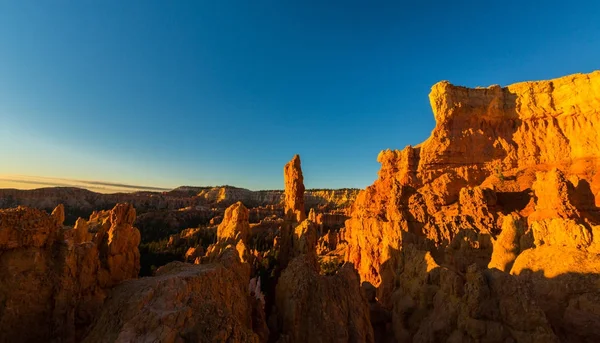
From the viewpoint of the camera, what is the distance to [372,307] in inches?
615

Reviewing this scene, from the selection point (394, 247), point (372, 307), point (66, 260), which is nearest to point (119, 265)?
point (66, 260)

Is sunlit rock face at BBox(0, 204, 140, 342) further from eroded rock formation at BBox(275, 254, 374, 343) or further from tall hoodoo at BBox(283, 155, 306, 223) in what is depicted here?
tall hoodoo at BBox(283, 155, 306, 223)

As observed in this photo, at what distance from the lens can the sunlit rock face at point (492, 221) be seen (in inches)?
365

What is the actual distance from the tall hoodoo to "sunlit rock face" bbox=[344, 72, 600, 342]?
7557 mm

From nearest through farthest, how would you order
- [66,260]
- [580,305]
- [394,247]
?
Answer: 1. [66,260]
2. [580,305]
3. [394,247]

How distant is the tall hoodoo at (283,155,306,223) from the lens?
24984 mm

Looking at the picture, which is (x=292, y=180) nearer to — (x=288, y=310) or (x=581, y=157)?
(x=288, y=310)

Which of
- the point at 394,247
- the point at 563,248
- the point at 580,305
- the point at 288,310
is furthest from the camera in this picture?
the point at 394,247

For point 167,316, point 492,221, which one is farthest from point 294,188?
point 167,316

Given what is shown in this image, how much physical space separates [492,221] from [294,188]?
1778 centimetres

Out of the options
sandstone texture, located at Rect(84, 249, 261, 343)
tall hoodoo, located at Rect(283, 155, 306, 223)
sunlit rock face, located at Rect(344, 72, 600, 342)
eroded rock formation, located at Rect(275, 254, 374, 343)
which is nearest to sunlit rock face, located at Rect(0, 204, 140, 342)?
sandstone texture, located at Rect(84, 249, 261, 343)

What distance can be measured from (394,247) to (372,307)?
23.2 ft

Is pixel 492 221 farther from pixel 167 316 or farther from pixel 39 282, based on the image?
pixel 39 282

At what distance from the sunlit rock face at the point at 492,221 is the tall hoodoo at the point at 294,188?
24.8 feet
